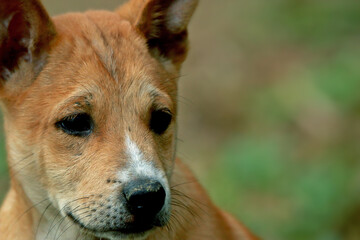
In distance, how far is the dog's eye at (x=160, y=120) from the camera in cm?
512

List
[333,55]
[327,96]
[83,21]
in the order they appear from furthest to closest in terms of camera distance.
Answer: [333,55] < [327,96] < [83,21]

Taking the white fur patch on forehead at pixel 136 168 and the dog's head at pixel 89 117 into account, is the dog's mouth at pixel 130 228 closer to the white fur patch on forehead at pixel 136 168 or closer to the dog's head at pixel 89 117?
the dog's head at pixel 89 117

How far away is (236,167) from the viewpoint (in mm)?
9906

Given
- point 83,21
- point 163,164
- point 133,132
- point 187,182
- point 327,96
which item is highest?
point 83,21

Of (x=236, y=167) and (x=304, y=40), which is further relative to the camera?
(x=304, y=40)

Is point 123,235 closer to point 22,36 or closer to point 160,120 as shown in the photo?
point 160,120

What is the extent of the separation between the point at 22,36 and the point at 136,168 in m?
1.46

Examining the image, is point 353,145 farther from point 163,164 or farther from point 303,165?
point 163,164

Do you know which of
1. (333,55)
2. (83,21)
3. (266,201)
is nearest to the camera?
(83,21)

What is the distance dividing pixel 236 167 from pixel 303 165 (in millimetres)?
977

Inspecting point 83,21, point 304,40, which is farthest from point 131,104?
point 304,40

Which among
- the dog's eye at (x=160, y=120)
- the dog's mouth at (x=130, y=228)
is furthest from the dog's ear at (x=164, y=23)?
the dog's mouth at (x=130, y=228)

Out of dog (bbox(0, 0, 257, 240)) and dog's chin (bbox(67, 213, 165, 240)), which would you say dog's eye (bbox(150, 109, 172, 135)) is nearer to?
dog (bbox(0, 0, 257, 240))

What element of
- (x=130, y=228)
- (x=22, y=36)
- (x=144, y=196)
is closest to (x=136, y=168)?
(x=144, y=196)
